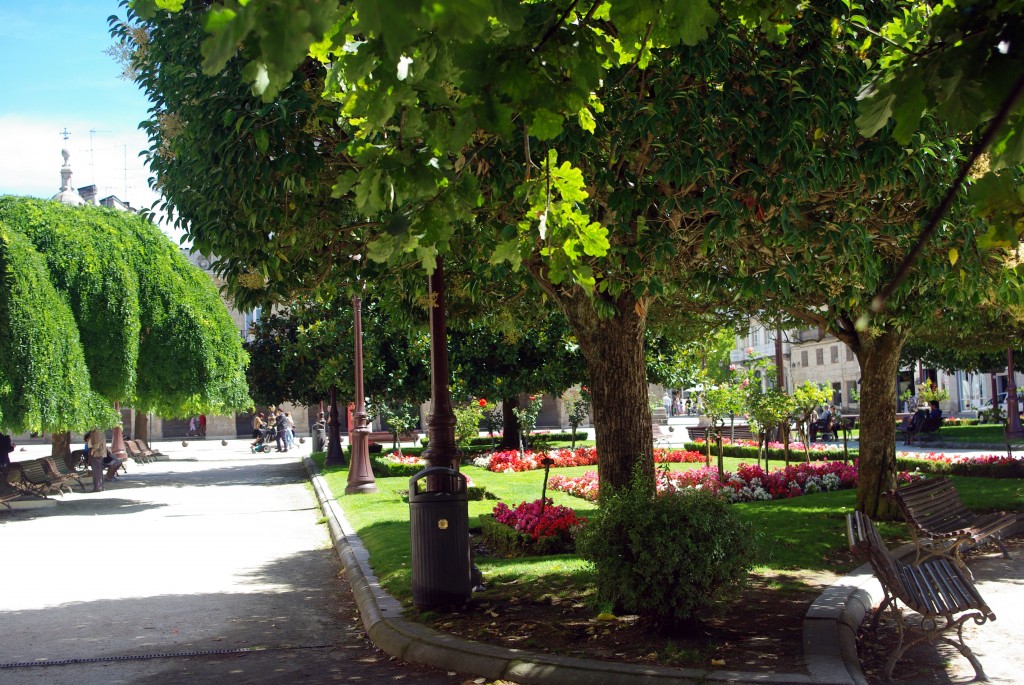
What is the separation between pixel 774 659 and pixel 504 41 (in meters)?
3.97

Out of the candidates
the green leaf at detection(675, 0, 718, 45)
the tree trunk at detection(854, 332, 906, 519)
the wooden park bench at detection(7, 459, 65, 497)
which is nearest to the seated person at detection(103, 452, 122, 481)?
the wooden park bench at detection(7, 459, 65, 497)

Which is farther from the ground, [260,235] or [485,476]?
[260,235]

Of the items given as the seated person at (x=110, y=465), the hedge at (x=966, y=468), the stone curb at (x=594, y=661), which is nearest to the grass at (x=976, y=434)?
the hedge at (x=966, y=468)

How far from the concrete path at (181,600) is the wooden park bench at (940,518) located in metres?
4.62

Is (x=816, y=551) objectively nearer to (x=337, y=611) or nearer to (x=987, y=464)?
(x=337, y=611)

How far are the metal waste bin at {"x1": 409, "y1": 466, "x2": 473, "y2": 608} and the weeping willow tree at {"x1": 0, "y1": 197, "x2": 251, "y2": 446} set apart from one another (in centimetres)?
1284

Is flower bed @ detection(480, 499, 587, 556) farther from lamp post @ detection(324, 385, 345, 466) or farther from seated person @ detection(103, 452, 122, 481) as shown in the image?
seated person @ detection(103, 452, 122, 481)

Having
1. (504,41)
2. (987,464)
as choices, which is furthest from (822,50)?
(987,464)

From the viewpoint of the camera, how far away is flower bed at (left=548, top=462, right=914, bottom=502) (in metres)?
16.3

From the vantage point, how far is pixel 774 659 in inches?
227

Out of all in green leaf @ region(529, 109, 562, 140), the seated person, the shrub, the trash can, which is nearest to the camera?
green leaf @ region(529, 109, 562, 140)

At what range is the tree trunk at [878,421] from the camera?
1255 centimetres

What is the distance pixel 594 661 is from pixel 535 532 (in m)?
4.81

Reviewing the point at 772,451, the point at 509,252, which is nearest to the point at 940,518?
the point at 509,252
